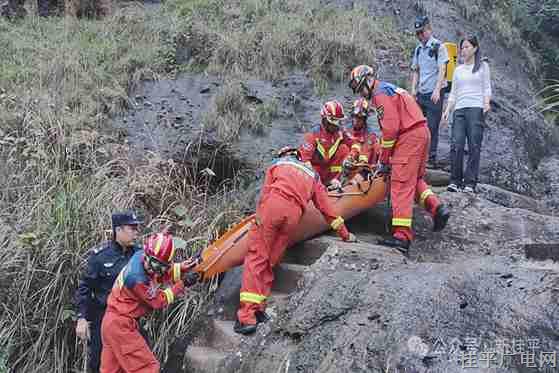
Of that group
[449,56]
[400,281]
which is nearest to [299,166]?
[400,281]

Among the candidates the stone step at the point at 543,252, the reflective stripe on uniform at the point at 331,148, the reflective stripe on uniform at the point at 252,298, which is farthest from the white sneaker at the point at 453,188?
the reflective stripe on uniform at the point at 252,298

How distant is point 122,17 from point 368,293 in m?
9.00

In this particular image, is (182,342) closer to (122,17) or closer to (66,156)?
(66,156)

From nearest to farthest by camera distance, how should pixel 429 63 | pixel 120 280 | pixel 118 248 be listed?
1. pixel 120 280
2. pixel 118 248
3. pixel 429 63

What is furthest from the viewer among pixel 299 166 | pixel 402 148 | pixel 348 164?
pixel 348 164

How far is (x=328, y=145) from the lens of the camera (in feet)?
21.5

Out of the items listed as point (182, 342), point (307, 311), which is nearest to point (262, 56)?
point (182, 342)

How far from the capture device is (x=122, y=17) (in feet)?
37.0

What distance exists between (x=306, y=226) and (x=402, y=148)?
1217 mm

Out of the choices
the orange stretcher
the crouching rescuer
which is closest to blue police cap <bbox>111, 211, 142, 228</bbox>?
the orange stretcher

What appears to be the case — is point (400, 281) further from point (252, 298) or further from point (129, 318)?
point (129, 318)

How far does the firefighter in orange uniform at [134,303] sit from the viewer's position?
457cm

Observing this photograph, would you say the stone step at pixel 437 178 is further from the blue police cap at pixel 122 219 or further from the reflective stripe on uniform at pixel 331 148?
the blue police cap at pixel 122 219

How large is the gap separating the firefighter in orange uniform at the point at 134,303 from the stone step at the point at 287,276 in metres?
1.07
